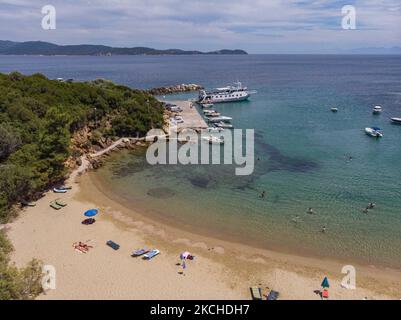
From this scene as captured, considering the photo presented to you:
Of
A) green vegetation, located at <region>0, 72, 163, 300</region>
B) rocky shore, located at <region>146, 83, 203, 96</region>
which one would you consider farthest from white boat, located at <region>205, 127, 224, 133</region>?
rocky shore, located at <region>146, 83, 203, 96</region>

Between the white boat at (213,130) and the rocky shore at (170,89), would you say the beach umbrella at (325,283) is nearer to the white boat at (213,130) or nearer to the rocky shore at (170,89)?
the white boat at (213,130)

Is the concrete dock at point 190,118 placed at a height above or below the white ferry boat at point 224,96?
below

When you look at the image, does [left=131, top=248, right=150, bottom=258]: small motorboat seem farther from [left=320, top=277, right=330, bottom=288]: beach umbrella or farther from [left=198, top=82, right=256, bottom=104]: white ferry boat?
[left=198, top=82, right=256, bottom=104]: white ferry boat

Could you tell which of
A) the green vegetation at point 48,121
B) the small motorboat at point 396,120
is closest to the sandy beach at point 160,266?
the green vegetation at point 48,121

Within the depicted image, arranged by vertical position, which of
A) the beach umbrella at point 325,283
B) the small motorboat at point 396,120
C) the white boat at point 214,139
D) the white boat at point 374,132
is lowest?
the beach umbrella at point 325,283

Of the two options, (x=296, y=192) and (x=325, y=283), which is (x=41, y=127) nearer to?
(x=296, y=192)
